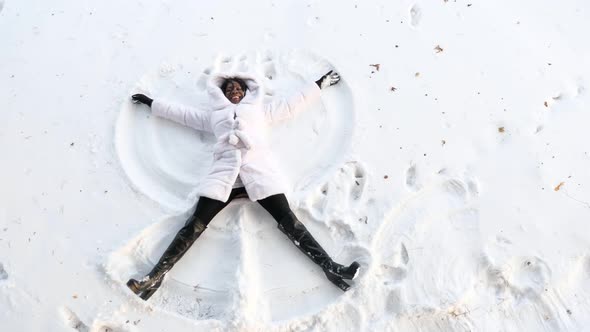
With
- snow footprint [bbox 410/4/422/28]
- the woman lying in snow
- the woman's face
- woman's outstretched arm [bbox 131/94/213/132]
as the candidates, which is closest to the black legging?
the woman lying in snow

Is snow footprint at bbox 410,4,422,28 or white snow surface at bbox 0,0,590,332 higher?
snow footprint at bbox 410,4,422,28

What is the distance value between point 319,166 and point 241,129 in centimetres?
49

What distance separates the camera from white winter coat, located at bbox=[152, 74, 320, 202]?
253cm

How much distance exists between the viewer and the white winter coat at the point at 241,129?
2.53 meters

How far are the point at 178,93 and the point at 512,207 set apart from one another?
2.00 meters

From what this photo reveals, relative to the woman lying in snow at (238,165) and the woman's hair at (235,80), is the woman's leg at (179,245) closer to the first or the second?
the woman lying in snow at (238,165)

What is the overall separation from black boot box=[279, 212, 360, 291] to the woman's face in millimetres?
727

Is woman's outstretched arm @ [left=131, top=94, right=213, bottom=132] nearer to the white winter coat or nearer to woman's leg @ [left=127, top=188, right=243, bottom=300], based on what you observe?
the white winter coat

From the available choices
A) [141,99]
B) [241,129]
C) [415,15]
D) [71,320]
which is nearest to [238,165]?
[241,129]

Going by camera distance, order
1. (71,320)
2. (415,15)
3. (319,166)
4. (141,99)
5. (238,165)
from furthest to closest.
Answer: (415,15)
(141,99)
(319,166)
(238,165)
(71,320)

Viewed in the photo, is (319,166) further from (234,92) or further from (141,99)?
(141,99)

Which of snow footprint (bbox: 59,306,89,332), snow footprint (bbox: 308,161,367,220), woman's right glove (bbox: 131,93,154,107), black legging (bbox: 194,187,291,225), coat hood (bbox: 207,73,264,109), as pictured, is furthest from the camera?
woman's right glove (bbox: 131,93,154,107)

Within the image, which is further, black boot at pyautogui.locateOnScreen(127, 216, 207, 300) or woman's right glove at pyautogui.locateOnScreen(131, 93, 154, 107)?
woman's right glove at pyautogui.locateOnScreen(131, 93, 154, 107)

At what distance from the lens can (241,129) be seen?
2.60 meters
